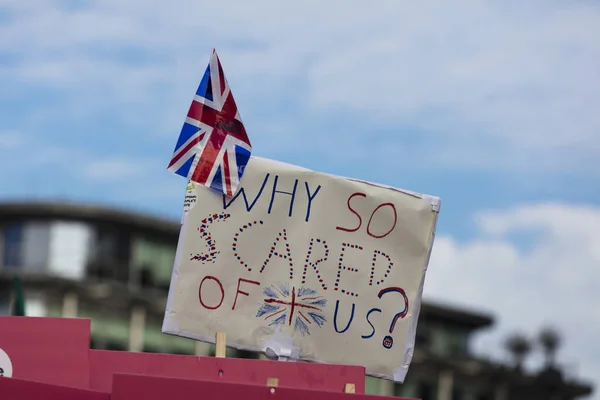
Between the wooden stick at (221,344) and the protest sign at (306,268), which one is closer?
the wooden stick at (221,344)

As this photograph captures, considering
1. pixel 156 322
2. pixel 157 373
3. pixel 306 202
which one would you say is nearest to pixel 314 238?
pixel 306 202

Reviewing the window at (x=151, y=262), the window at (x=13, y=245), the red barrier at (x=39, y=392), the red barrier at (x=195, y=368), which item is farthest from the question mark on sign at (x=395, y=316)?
the window at (x=151, y=262)

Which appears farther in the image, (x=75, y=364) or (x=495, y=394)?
(x=495, y=394)

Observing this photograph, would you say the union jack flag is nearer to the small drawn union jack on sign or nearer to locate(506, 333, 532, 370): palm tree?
the small drawn union jack on sign

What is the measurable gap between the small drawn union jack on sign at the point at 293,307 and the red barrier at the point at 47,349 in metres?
1.49

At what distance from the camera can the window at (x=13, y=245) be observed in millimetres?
65938

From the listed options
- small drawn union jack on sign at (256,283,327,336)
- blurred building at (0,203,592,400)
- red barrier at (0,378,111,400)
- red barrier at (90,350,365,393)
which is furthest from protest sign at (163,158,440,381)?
blurred building at (0,203,592,400)

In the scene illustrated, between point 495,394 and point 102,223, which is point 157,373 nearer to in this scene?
point 102,223

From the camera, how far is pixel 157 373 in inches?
312

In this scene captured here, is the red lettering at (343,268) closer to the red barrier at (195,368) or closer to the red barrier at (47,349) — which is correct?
the red barrier at (195,368)

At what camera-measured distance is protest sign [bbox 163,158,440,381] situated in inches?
338

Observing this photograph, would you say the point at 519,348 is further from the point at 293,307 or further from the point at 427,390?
the point at 293,307

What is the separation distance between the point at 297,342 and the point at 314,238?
2.21 ft

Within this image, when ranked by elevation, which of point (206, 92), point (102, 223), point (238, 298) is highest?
point (102, 223)
